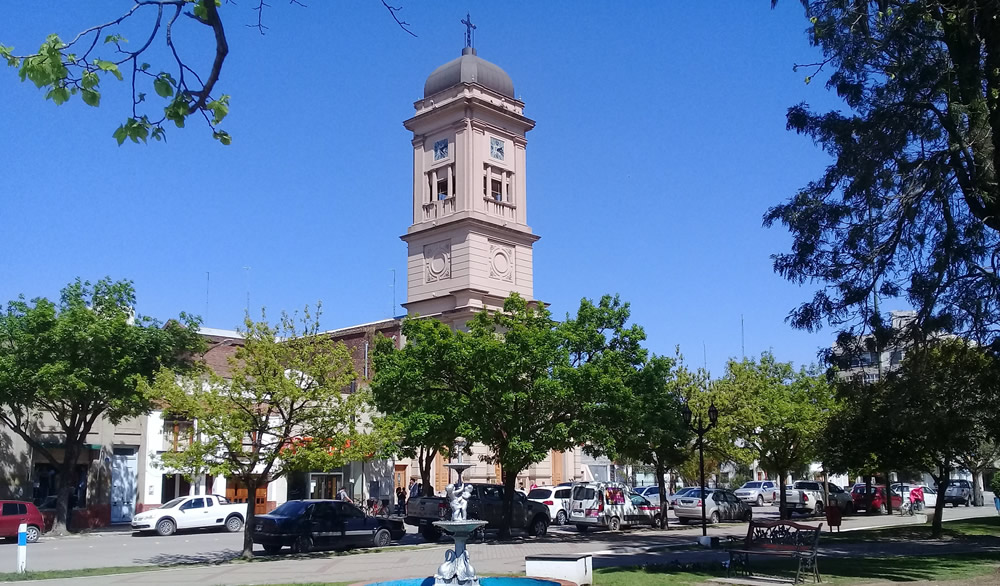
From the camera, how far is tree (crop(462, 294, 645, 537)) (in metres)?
28.4

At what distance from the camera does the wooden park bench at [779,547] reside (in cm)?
1608

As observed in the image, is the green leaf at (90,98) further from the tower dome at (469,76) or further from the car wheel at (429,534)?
the tower dome at (469,76)

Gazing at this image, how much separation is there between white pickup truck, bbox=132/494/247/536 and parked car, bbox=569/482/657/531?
43.6 ft

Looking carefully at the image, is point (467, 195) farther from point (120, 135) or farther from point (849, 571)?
point (120, 135)

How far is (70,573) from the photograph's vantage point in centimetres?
1964

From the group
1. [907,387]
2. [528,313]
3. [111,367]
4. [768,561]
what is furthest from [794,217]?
[111,367]

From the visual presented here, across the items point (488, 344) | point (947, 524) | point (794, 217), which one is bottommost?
point (947, 524)

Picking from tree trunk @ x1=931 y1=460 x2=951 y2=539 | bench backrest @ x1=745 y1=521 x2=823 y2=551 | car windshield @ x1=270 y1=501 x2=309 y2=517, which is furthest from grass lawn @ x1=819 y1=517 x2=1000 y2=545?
car windshield @ x1=270 y1=501 x2=309 y2=517

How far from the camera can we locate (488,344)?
93.5ft

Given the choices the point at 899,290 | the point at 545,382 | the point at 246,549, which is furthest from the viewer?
the point at 545,382

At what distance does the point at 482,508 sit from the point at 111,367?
14322 millimetres

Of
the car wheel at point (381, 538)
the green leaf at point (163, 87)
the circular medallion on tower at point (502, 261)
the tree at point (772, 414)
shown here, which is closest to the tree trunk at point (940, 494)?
the tree at point (772, 414)

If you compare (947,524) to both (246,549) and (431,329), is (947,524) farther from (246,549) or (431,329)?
(246,549)

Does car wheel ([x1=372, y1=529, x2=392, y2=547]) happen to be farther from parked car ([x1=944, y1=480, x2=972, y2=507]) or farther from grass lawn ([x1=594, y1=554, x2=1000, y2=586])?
parked car ([x1=944, y1=480, x2=972, y2=507])
